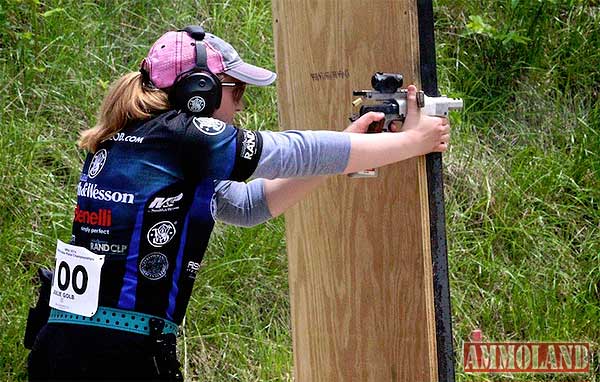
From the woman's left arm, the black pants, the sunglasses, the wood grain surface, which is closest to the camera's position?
the black pants

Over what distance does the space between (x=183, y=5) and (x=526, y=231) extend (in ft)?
8.51

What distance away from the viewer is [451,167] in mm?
5902

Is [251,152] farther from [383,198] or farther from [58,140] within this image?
[58,140]

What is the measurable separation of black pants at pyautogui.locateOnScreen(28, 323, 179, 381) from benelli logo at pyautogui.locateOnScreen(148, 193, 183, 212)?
0.39 meters

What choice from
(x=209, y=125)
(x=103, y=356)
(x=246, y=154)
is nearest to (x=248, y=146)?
(x=246, y=154)

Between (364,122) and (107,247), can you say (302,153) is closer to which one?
(364,122)

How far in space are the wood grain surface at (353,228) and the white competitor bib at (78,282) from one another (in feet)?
3.13

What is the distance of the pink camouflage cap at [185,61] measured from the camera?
10.5ft

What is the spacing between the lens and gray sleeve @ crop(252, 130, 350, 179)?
10.4 ft

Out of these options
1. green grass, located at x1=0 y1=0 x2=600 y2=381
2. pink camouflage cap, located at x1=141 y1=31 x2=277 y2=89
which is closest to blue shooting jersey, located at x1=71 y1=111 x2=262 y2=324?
pink camouflage cap, located at x1=141 y1=31 x2=277 y2=89

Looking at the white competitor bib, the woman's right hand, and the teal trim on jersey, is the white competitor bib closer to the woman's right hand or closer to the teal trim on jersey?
the teal trim on jersey

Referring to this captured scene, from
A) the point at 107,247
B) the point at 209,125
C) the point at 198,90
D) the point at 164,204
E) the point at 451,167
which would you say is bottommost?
the point at 107,247

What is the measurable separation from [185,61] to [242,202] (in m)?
0.67

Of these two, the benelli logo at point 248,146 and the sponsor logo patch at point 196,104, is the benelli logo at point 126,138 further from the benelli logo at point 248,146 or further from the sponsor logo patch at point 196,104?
the benelli logo at point 248,146
